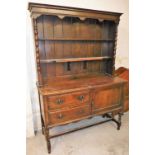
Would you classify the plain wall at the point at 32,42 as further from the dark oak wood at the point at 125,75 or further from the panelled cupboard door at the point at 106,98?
the panelled cupboard door at the point at 106,98

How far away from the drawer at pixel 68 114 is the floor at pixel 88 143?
0.46m

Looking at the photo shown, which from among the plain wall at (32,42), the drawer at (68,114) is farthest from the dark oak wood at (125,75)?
the drawer at (68,114)

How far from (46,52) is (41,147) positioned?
4.55 ft

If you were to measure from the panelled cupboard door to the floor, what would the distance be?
1.56ft

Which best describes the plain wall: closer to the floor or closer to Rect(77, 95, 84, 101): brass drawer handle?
the floor

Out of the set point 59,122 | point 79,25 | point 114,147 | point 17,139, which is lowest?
point 114,147

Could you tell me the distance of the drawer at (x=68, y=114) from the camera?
1801mm

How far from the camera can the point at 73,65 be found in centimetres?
232

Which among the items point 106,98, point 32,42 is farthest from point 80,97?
point 32,42

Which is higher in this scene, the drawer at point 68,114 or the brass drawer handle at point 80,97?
the brass drawer handle at point 80,97

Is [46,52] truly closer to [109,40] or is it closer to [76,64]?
[76,64]

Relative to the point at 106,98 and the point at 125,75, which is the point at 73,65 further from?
the point at 125,75

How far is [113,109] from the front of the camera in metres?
2.22

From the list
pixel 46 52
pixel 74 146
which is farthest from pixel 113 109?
pixel 46 52
